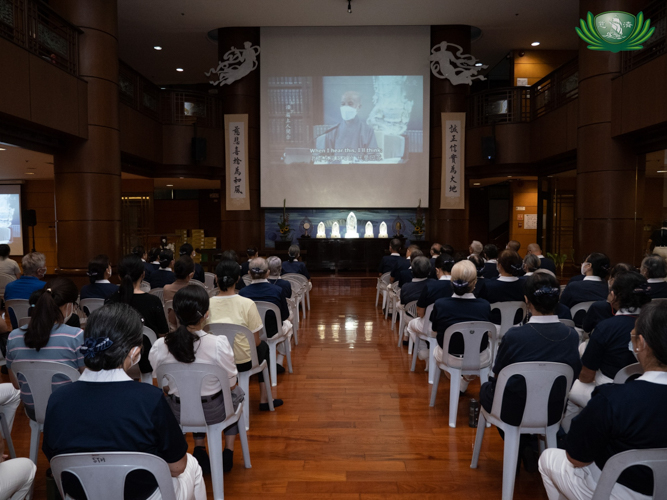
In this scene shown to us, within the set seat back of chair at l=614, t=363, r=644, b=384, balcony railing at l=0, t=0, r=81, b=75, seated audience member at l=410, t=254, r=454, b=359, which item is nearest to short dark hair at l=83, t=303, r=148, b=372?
seat back of chair at l=614, t=363, r=644, b=384

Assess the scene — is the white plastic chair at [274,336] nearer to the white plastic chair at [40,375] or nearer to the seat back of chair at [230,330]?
the seat back of chair at [230,330]

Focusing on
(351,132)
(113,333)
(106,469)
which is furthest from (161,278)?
(351,132)

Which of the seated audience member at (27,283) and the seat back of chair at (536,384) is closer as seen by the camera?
the seat back of chair at (536,384)

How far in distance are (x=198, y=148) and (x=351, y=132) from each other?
12.4 feet

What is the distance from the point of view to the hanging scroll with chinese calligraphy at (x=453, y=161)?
11508 millimetres

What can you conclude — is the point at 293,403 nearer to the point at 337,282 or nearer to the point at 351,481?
the point at 351,481

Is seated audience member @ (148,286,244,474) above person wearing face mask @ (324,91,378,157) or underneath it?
underneath

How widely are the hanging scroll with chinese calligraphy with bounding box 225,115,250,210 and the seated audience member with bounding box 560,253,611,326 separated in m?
9.03

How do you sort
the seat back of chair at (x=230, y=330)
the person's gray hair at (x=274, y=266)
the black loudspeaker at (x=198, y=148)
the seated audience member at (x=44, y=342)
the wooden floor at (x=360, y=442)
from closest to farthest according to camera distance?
1. the seated audience member at (x=44, y=342)
2. the wooden floor at (x=360, y=442)
3. the seat back of chair at (x=230, y=330)
4. the person's gray hair at (x=274, y=266)
5. the black loudspeaker at (x=198, y=148)

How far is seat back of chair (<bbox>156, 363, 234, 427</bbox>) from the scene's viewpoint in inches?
91.7

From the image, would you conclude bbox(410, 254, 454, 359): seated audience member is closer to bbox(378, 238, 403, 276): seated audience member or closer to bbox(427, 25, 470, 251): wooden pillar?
bbox(378, 238, 403, 276): seated audience member

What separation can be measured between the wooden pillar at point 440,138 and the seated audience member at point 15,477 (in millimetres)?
10649

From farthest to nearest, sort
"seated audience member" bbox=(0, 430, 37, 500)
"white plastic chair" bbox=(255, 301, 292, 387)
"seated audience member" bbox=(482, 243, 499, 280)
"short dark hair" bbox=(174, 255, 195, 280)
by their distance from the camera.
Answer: "seated audience member" bbox=(482, 243, 499, 280) < "short dark hair" bbox=(174, 255, 195, 280) < "white plastic chair" bbox=(255, 301, 292, 387) < "seated audience member" bbox=(0, 430, 37, 500)

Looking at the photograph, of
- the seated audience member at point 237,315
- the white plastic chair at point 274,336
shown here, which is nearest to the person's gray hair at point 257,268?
the white plastic chair at point 274,336
